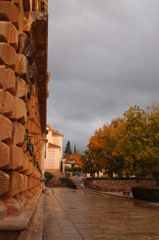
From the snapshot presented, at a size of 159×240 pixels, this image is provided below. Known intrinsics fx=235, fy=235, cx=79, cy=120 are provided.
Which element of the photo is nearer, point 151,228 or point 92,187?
point 151,228

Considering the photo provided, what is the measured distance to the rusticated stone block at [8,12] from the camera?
411cm

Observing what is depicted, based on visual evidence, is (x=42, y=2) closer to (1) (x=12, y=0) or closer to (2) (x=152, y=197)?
(1) (x=12, y=0)

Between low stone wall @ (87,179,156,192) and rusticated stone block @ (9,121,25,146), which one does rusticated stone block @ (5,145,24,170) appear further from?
low stone wall @ (87,179,156,192)

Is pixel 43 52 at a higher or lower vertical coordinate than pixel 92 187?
higher

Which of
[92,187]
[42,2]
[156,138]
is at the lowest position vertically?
[92,187]

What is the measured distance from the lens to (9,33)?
4066 millimetres

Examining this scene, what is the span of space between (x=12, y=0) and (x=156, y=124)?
15123 millimetres

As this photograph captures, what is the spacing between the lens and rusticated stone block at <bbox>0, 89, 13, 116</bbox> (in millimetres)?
3782

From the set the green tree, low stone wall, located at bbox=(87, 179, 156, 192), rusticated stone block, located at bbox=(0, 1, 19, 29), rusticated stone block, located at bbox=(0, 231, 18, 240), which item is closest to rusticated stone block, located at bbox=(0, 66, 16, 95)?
rusticated stone block, located at bbox=(0, 1, 19, 29)

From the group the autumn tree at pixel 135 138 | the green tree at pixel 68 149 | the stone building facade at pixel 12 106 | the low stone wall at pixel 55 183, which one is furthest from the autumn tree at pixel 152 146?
the green tree at pixel 68 149

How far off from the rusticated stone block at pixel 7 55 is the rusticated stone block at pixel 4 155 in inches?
53.9

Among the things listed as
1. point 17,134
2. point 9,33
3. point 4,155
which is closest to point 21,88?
point 17,134

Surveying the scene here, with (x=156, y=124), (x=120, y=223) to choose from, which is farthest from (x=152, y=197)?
(x=120, y=223)

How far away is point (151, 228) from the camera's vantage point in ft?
23.9
